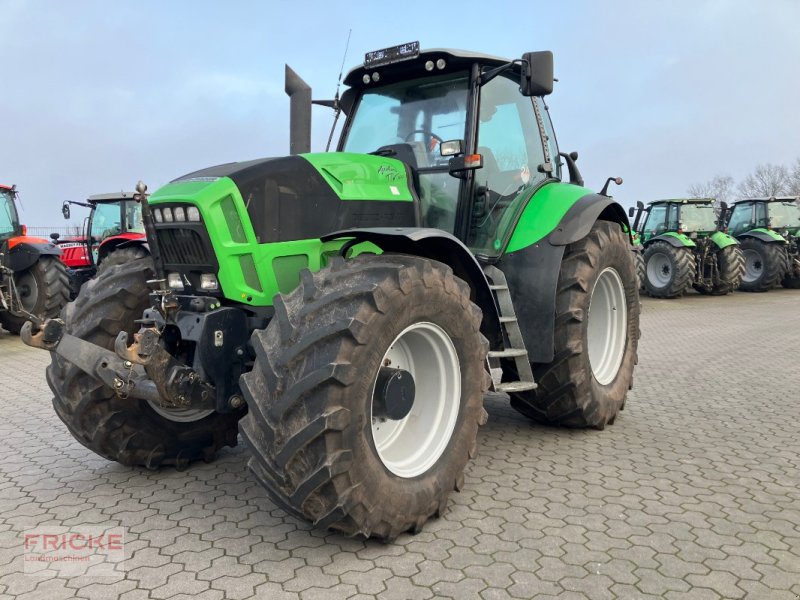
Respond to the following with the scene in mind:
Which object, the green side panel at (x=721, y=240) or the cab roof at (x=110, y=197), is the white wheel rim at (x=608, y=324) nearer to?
the cab roof at (x=110, y=197)

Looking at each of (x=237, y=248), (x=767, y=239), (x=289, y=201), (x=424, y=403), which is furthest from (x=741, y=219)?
(x=237, y=248)

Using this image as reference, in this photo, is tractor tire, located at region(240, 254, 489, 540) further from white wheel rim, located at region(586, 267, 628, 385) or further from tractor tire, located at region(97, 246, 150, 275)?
tractor tire, located at region(97, 246, 150, 275)

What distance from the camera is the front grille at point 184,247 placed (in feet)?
11.1

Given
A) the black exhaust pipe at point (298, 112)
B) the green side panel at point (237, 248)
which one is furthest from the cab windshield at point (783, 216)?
the green side panel at point (237, 248)

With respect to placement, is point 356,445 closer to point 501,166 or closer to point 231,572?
point 231,572

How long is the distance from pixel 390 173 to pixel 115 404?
6.92ft

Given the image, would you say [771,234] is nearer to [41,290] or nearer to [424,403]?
[41,290]

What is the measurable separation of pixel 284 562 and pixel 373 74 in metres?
3.24

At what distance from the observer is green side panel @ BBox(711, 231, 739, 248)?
17266 millimetres

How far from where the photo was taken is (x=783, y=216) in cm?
1945

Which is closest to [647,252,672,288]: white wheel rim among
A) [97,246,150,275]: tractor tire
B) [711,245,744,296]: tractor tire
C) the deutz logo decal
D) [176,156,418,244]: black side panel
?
[711,245,744,296]: tractor tire

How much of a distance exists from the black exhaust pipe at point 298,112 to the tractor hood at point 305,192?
1.41 feet

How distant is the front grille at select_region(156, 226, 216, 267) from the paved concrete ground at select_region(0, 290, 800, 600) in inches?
51.2

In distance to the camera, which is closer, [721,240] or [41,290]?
[41,290]
